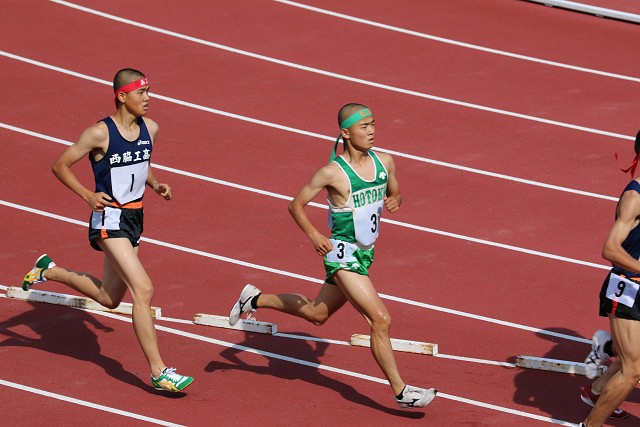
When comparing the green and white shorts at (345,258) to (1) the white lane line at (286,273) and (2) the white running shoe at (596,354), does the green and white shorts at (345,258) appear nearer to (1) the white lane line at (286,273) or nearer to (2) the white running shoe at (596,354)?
(2) the white running shoe at (596,354)

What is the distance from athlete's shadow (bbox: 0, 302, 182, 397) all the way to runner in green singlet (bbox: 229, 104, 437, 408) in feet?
5.43

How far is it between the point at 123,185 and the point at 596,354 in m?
3.35

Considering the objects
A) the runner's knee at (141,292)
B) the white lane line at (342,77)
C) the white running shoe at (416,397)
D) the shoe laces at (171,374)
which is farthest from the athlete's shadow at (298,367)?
the white lane line at (342,77)

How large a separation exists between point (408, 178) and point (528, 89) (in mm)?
2832

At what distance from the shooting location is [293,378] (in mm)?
8586

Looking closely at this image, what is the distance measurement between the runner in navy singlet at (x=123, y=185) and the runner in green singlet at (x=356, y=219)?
1.12m

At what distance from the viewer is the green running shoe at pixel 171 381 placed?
25.8 ft

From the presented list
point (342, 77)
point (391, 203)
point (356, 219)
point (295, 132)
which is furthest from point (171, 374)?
point (342, 77)

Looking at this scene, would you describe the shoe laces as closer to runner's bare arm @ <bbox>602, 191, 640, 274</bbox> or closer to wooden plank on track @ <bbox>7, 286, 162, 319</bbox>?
wooden plank on track @ <bbox>7, 286, 162, 319</bbox>

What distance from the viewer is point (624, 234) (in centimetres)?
699

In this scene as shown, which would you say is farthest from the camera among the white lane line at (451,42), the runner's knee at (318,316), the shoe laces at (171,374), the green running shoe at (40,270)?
the white lane line at (451,42)

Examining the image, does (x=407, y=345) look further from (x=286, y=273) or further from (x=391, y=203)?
(x=286, y=273)

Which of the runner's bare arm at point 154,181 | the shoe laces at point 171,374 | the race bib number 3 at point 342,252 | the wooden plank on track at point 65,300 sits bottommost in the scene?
the shoe laces at point 171,374

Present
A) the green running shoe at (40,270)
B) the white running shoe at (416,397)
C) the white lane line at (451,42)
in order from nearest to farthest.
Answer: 1. the white running shoe at (416,397)
2. the green running shoe at (40,270)
3. the white lane line at (451,42)
